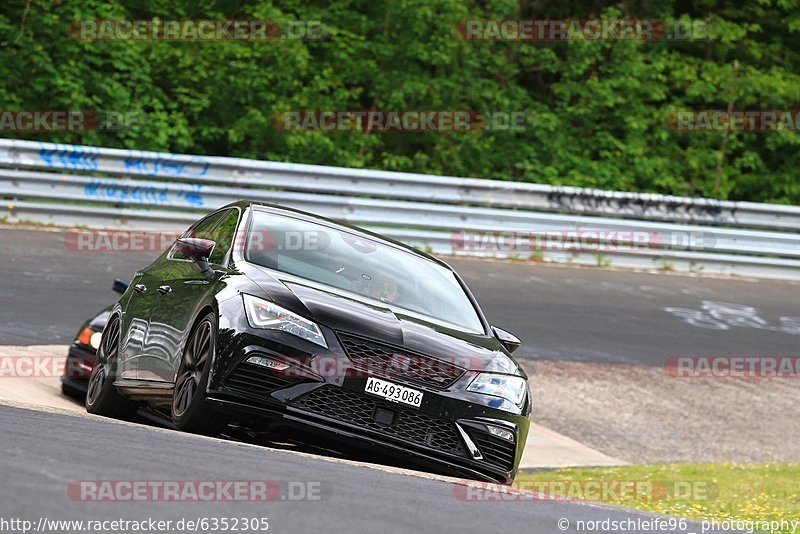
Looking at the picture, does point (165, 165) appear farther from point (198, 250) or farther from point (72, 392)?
point (198, 250)

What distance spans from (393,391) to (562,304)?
9601 millimetres

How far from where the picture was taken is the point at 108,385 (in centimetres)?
912

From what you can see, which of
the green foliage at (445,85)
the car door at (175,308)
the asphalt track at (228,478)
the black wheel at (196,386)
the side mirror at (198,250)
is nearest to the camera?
the asphalt track at (228,478)

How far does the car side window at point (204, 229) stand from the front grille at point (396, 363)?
2.01m

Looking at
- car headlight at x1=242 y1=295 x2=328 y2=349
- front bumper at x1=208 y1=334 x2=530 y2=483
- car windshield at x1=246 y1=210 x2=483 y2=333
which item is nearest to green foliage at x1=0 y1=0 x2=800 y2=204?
car windshield at x1=246 y1=210 x2=483 y2=333

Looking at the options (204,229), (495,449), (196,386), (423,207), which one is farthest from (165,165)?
(495,449)

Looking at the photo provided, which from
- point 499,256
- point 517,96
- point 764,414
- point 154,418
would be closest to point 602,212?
point 499,256

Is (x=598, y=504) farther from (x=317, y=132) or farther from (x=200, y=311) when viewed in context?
Answer: (x=317, y=132)

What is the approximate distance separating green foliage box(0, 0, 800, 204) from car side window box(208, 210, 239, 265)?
1253 centimetres

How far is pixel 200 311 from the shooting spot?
307 inches

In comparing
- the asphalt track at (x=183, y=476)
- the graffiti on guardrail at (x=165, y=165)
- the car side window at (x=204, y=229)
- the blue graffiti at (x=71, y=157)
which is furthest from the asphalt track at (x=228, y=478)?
the graffiti on guardrail at (x=165, y=165)

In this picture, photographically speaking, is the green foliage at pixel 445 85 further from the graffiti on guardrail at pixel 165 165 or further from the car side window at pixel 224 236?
the car side window at pixel 224 236

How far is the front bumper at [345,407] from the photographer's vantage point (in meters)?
7.22

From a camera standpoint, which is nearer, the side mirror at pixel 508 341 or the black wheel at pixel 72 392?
the side mirror at pixel 508 341
